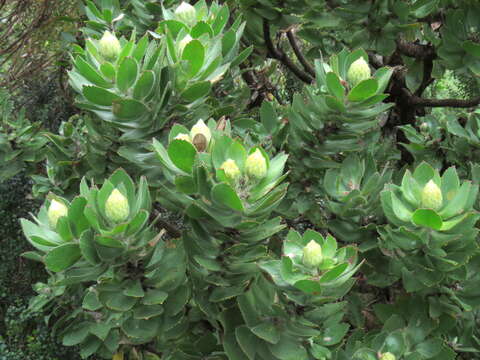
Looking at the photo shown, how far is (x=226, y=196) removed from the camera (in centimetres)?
89

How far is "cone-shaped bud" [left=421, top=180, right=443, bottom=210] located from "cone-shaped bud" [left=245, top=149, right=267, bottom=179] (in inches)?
13.1

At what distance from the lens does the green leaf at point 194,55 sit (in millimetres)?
1062

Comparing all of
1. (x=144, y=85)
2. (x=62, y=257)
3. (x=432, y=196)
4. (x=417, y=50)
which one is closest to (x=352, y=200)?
(x=432, y=196)

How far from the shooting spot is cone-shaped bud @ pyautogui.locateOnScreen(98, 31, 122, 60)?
1.17 meters

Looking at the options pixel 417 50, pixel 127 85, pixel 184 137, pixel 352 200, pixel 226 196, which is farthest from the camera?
pixel 417 50

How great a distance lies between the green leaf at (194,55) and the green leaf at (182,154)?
25 centimetres

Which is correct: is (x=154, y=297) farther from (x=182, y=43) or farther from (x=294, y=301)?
(x=182, y=43)

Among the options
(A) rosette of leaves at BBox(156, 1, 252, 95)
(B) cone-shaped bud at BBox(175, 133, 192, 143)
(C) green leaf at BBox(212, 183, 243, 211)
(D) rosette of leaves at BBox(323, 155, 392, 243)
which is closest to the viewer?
(C) green leaf at BBox(212, 183, 243, 211)

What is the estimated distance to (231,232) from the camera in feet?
3.29

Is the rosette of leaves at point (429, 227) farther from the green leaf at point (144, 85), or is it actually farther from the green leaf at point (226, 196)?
the green leaf at point (144, 85)

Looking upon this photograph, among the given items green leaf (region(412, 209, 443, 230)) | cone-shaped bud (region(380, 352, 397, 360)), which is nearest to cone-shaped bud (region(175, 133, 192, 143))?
green leaf (region(412, 209, 443, 230))

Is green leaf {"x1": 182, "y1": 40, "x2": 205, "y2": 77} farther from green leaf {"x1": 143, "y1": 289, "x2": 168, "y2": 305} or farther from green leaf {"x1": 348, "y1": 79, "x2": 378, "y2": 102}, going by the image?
green leaf {"x1": 143, "y1": 289, "x2": 168, "y2": 305}

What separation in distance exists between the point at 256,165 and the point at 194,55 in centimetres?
30

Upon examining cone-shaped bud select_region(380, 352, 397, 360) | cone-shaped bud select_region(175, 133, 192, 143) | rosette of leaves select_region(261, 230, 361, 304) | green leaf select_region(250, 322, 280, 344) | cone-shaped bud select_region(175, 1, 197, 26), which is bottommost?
cone-shaped bud select_region(380, 352, 397, 360)
